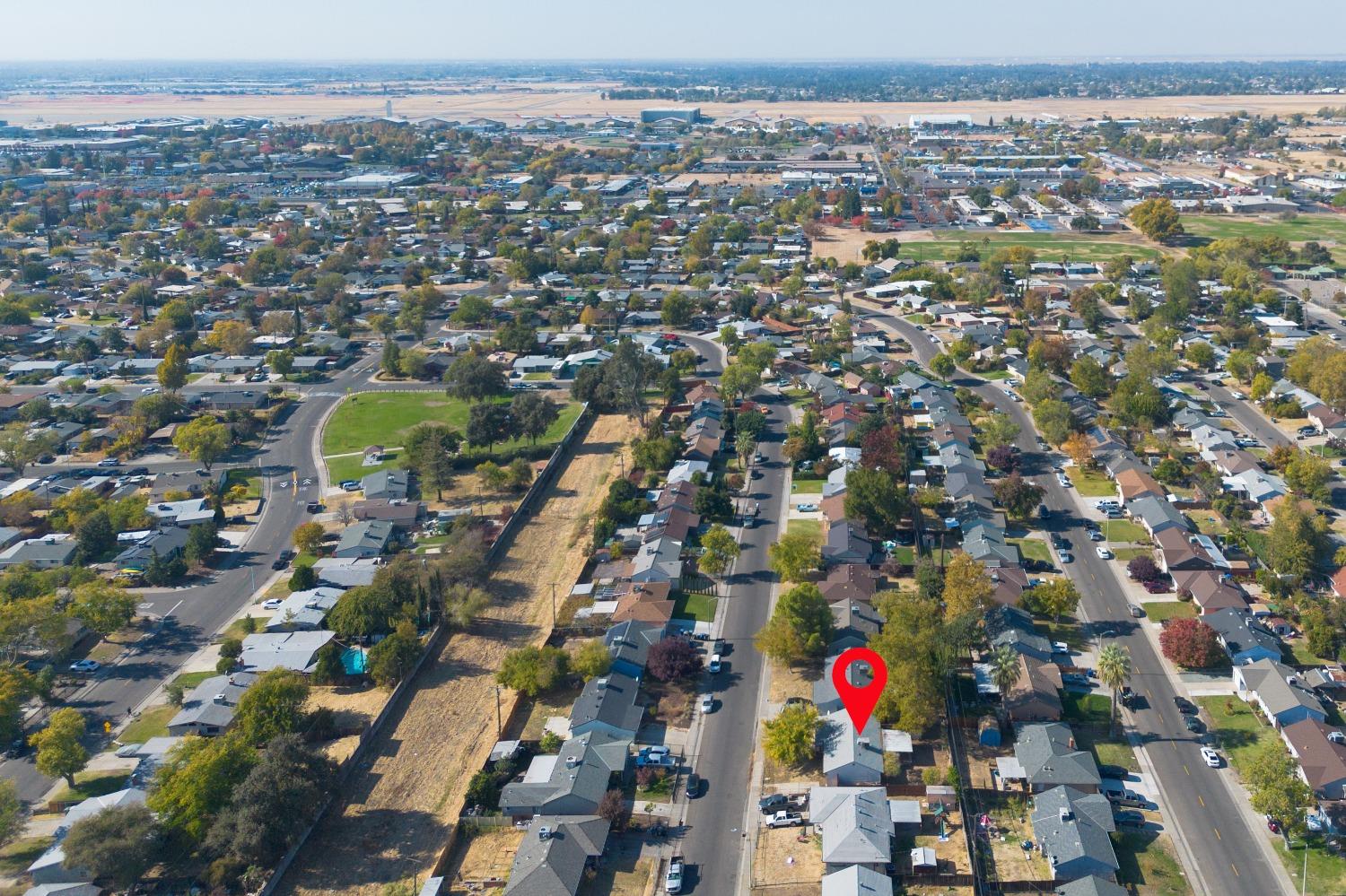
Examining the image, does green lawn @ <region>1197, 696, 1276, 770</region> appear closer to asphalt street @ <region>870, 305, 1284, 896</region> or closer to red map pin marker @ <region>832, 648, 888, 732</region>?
asphalt street @ <region>870, 305, 1284, 896</region>

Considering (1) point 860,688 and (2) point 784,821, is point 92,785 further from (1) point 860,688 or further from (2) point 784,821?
(1) point 860,688

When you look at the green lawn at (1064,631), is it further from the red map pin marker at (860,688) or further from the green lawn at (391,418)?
the green lawn at (391,418)

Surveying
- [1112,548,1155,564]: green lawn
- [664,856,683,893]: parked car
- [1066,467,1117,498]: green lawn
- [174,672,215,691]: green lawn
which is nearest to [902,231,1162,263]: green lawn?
[1066,467,1117,498]: green lawn

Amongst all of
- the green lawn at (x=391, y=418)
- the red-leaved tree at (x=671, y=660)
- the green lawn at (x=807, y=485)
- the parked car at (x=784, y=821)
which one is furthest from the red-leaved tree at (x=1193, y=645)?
the green lawn at (x=391, y=418)

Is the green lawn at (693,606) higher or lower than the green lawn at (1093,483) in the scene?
lower

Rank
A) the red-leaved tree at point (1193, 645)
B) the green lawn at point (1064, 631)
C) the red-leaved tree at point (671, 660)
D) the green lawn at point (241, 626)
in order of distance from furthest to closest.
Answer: the green lawn at point (241, 626) < the green lawn at point (1064, 631) < the red-leaved tree at point (671, 660) < the red-leaved tree at point (1193, 645)

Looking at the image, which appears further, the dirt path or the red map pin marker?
the red map pin marker
